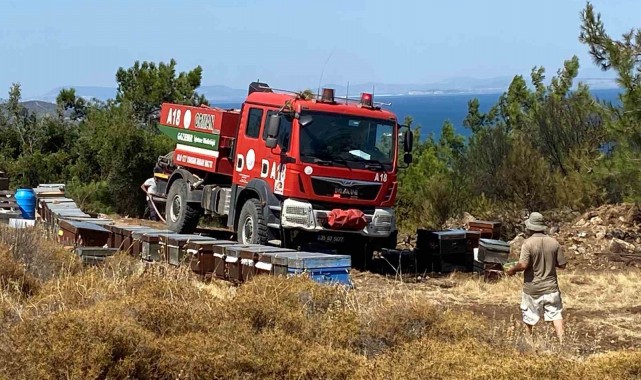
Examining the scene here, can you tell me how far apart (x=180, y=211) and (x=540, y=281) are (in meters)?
10.1

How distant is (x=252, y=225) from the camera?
15.8 meters

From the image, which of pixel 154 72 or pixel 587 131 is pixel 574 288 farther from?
pixel 154 72

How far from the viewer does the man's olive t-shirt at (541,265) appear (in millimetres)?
10258

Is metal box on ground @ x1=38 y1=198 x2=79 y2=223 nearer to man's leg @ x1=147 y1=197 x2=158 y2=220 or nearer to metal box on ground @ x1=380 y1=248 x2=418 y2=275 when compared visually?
man's leg @ x1=147 y1=197 x2=158 y2=220

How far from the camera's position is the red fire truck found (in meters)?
15.1

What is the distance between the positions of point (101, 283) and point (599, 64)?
12977 mm

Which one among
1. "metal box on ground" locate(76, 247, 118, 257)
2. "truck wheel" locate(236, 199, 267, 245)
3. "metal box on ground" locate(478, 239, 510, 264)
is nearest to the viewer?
"metal box on ground" locate(76, 247, 118, 257)

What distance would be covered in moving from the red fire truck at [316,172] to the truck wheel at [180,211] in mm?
1832

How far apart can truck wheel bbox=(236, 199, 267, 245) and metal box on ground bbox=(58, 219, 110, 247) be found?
7.48ft

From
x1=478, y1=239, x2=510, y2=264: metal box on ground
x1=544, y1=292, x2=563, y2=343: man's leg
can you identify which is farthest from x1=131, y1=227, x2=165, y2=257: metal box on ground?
x1=544, y1=292, x2=563, y2=343: man's leg

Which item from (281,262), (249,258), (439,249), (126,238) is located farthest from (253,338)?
(439,249)

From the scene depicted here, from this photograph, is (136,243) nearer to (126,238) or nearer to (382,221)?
(126,238)

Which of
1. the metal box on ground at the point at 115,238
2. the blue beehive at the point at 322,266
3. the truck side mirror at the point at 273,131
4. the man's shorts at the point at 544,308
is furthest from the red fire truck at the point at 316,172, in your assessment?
the man's shorts at the point at 544,308

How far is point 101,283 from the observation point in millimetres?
8781
